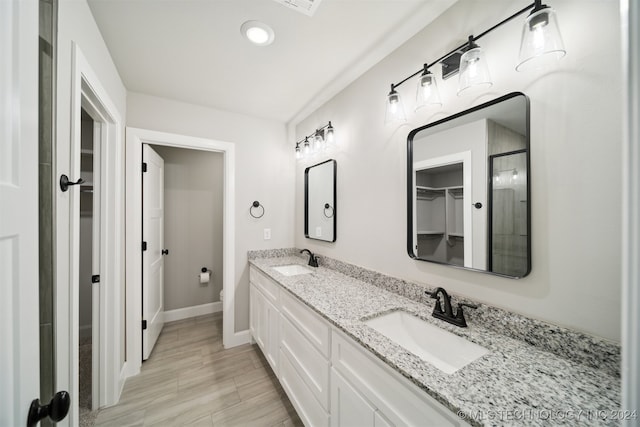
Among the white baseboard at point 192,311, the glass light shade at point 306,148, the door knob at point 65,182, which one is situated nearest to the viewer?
the door knob at point 65,182

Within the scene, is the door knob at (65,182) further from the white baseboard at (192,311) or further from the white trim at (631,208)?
the white baseboard at (192,311)

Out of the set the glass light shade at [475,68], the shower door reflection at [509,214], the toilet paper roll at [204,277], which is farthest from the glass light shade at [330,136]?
the toilet paper roll at [204,277]

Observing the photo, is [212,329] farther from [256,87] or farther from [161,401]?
[256,87]

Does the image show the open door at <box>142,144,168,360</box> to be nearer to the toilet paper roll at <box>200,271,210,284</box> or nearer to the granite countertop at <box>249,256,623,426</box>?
the toilet paper roll at <box>200,271,210,284</box>

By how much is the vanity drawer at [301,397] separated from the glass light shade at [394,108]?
5.49ft

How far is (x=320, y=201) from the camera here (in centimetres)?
230

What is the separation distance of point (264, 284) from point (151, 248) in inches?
46.7

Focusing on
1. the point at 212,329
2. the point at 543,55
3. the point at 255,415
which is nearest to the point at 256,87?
the point at 543,55

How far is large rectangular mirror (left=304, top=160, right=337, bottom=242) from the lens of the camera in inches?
83.1

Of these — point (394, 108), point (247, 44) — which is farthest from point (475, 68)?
point (247, 44)

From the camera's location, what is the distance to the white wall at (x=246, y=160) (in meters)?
2.19

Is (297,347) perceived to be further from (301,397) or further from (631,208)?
(631,208)

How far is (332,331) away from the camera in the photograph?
3.78 feet

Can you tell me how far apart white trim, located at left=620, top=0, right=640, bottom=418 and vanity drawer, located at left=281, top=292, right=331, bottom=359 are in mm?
963
